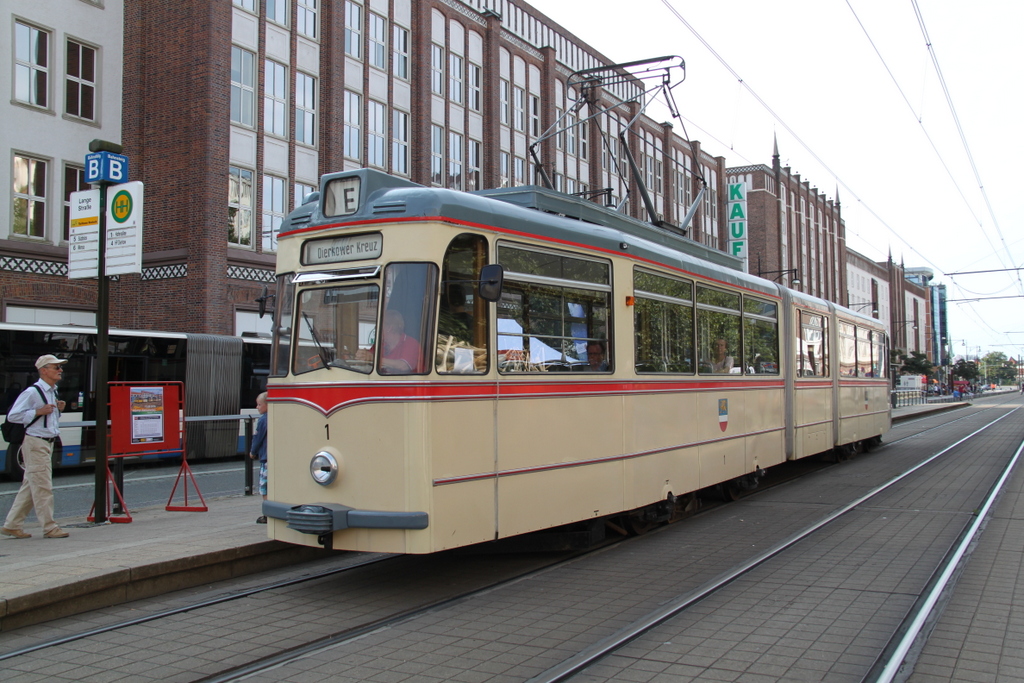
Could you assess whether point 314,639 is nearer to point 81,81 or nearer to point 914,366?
point 81,81

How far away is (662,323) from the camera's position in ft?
30.5

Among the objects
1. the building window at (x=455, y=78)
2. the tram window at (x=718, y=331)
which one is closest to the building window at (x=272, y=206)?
the building window at (x=455, y=78)

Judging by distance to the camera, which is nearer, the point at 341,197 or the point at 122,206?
the point at 341,197

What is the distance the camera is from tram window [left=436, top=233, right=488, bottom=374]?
21.6ft

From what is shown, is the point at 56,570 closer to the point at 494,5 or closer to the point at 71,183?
the point at 71,183

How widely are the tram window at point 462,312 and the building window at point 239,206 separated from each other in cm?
2026

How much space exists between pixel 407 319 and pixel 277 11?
23.5m

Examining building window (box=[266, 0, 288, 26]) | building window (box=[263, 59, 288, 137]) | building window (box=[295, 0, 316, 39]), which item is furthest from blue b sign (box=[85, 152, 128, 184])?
building window (box=[295, 0, 316, 39])

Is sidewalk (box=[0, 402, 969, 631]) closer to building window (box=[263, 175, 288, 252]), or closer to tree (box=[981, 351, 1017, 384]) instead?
building window (box=[263, 175, 288, 252])

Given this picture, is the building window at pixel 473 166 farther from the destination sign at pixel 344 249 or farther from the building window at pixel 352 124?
the destination sign at pixel 344 249

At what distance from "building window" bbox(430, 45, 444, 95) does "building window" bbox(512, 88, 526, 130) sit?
4.38 metres

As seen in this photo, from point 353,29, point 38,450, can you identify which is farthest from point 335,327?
point 353,29

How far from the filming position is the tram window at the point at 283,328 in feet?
23.3

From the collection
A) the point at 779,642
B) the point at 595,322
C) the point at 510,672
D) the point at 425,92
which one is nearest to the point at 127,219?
the point at 595,322
